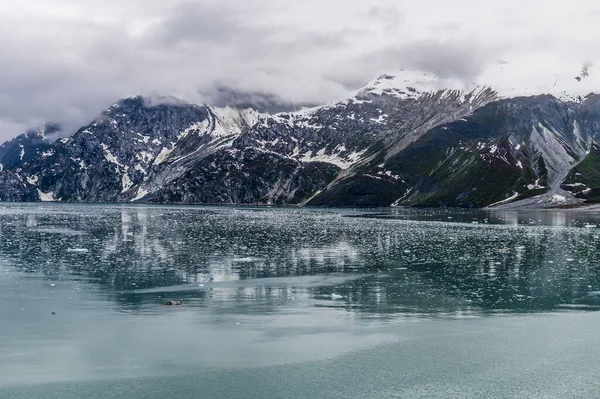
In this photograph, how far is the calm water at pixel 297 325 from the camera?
32.6m

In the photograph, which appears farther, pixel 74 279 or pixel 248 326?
pixel 74 279

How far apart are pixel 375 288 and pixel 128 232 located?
8543 cm

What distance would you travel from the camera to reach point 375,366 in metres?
35.6

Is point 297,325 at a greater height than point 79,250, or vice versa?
point 79,250

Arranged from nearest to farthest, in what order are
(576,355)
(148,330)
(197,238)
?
(576,355) → (148,330) → (197,238)

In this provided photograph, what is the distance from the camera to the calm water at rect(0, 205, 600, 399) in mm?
32625

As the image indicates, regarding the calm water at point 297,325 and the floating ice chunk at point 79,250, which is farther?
the floating ice chunk at point 79,250

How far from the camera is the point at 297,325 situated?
45531 mm

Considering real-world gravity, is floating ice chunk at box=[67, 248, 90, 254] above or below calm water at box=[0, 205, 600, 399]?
above

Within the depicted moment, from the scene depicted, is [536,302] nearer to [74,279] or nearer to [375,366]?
[375,366]

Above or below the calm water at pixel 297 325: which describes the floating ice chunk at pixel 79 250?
above

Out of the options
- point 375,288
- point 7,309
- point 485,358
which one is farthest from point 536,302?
point 7,309

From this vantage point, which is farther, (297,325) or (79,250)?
(79,250)

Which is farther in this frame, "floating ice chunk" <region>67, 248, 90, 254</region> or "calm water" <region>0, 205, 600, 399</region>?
"floating ice chunk" <region>67, 248, 90, 254</region>
